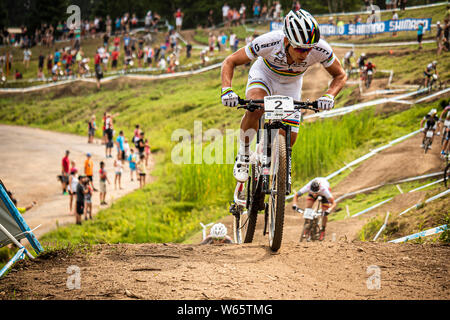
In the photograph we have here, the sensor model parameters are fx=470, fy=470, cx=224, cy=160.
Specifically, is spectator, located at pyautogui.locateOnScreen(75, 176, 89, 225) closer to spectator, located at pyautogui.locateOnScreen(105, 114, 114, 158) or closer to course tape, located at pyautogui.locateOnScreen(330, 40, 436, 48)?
spectator, located at pyautogui.locateOnScreen(105, 114, 114, 158)

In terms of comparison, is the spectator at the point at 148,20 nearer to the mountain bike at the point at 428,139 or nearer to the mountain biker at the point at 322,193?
the mountain bike at the point at 428,139

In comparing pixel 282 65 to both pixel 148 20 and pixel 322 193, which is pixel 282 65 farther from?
pixel 148 20

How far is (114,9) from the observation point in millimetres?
57594

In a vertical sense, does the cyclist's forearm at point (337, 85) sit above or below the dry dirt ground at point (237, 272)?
above

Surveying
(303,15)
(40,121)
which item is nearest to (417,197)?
(303,15)

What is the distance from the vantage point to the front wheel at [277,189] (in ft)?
18.2

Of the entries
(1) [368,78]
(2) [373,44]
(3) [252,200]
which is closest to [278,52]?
(3) [252,200]

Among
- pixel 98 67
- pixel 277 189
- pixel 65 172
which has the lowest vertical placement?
pixel 65 172

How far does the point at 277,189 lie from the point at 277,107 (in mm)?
982

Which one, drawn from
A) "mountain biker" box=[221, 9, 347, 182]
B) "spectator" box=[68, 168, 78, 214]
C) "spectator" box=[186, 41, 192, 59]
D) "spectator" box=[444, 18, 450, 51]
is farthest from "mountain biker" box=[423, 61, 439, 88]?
"spectator" box=[186, 41, 192, 59]

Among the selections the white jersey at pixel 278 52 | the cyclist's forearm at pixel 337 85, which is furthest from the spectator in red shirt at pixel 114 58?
the cyclist's forearm at pixel 337 85

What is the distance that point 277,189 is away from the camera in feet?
18.3

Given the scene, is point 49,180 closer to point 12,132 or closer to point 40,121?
point 12,132

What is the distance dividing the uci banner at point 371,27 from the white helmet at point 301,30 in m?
29.4
